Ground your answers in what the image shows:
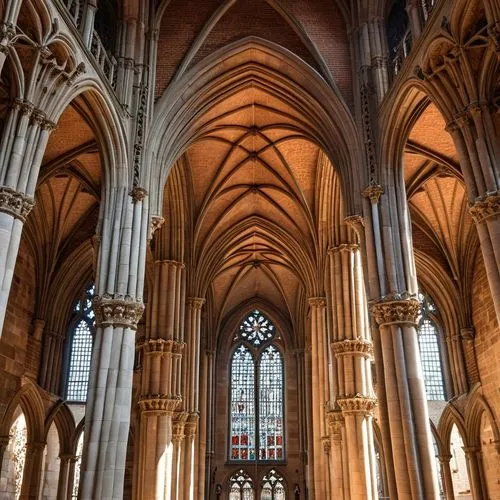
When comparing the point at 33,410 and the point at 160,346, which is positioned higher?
the point at 160,346

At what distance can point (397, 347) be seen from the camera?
13.2 m

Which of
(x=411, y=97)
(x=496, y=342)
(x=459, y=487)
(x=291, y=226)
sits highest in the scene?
(x=291, y=226)

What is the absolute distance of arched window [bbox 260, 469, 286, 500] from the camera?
31.7 meters

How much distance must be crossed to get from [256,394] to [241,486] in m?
5.08

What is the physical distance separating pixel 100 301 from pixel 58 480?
13954mm

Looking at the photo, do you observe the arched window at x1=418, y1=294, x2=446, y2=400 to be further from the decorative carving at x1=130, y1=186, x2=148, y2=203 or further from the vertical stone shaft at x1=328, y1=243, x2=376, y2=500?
the decorative carving at x1=130, y1=186, x2=148, y2=203

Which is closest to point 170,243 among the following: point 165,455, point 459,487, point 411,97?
point 165,455

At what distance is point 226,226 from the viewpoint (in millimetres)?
26734

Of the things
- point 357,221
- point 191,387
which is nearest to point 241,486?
point 191,387

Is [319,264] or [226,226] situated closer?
[319,264]

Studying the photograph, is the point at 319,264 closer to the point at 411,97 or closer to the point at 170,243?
the point at 170,243

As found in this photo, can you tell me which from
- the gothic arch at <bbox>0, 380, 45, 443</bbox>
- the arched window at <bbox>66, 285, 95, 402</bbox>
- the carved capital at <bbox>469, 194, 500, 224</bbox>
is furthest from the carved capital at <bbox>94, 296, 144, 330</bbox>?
the arched window at <bbox>66, 285, 95, 402</bbox>

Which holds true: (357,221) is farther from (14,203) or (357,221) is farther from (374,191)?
(14,203)

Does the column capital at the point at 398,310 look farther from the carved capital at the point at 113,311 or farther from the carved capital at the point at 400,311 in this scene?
the carved capital at the point at 113,311
